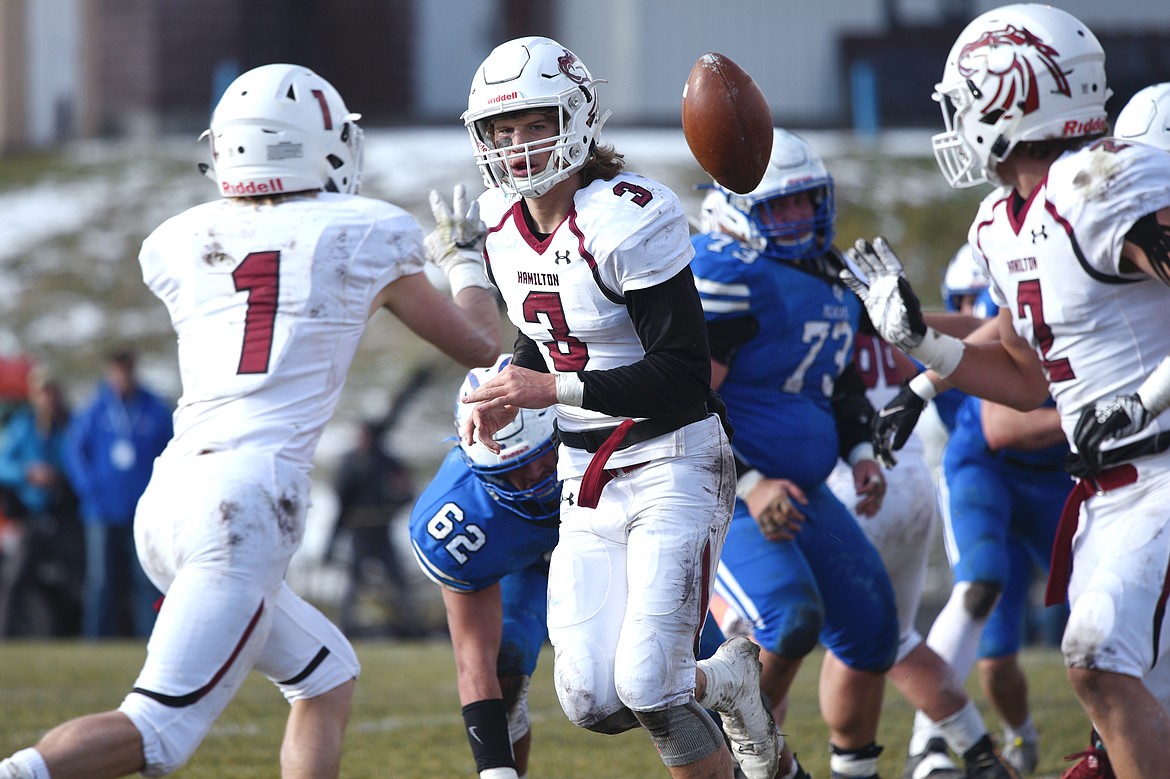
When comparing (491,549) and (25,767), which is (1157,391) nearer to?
(491,549)

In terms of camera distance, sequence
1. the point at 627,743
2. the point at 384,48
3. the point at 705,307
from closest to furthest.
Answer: the point at 705,307
the point at 627,743
the point at 384,48

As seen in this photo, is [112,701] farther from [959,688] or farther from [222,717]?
[959,688]

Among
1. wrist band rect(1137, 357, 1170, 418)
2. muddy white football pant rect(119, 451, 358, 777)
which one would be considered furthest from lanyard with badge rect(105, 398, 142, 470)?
wrist band rect(1137, 357, 1170, 418)

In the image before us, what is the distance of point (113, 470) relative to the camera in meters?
9.89

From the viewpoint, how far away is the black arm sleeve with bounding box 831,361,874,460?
4.95 metres

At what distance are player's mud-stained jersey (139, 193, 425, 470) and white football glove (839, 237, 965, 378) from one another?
1.23 metres

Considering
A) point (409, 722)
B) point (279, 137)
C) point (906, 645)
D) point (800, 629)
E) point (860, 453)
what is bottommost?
point (409, 722)

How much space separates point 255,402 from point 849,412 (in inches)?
83.0

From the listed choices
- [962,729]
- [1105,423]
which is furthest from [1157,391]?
[962,729]

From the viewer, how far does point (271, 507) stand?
3.63 meters

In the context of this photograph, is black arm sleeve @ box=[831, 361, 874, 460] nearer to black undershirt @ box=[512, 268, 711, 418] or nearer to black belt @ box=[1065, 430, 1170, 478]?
black belt @ box=[1065, 430, 1170, 478]

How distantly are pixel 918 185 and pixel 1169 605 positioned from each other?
1372 cm

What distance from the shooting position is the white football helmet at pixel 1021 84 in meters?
3.69

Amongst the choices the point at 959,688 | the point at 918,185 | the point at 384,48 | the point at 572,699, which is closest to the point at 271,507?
the point at 572,699
